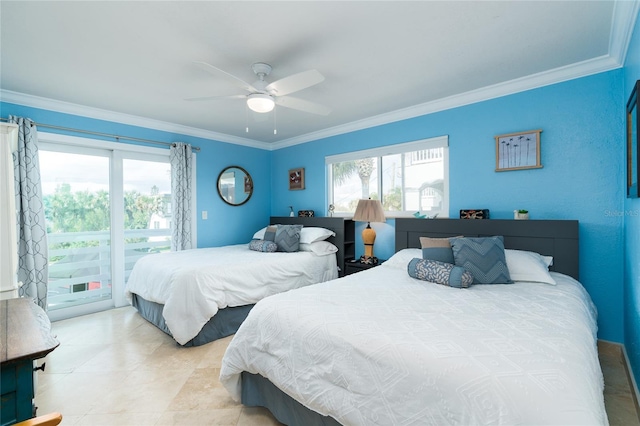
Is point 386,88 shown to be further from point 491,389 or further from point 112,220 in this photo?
point 112,220

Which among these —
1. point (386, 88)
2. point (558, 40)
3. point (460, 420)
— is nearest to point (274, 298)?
point (460, 420)

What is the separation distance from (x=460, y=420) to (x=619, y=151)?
8.51 feet

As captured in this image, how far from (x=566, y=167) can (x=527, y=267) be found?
3.34ft

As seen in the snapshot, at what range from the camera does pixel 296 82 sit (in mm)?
2092

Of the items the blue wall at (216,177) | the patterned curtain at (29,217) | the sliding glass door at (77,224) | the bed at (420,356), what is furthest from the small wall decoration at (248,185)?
the bed at (420,356)

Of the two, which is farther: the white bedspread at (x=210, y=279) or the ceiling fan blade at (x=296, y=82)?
the white bedspread at (x=210, y=279)

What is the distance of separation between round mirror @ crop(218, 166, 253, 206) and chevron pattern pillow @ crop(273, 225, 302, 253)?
1.29 m

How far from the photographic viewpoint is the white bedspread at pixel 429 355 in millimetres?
979

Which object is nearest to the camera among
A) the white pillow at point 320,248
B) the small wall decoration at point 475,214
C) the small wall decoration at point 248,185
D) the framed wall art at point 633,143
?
the framed wall art at point 633,143

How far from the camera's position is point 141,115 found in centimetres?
373

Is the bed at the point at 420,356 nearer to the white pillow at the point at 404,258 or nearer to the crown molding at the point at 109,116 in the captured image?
the white pillow at the point at 404,258

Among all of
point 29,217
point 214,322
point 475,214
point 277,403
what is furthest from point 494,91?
point 29,217

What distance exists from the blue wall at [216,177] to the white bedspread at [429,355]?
Result: 3032 mm

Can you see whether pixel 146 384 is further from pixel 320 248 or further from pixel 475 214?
pixel 475 214
